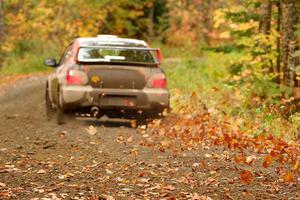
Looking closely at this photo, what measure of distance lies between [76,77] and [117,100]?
0.88 metres

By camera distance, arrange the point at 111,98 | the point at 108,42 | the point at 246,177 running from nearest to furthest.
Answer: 1. the point at 246,177
2. the point at 111,98
3. the point at 108,42

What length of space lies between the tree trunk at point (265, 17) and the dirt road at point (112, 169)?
5.37m

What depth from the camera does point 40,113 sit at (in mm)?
15703

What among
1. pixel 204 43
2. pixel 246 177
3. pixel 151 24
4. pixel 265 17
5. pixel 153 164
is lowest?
pixel 204 43

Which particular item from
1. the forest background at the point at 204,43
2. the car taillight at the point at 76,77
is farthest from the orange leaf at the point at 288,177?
the car taillight at the point at 76,77

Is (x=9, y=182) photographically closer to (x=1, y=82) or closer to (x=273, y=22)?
(x=273, y=22)

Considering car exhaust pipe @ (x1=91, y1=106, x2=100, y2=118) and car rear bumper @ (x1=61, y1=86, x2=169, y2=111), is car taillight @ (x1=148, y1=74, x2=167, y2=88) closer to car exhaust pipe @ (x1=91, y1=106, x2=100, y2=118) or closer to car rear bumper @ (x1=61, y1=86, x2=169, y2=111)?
car rear bumper @ (x1=61, y1=86, x2=169, y2=111)

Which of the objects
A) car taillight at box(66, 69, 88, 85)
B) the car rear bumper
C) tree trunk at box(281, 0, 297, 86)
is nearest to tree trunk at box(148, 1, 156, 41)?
tree trunk at box(281, 0, 297, 86)

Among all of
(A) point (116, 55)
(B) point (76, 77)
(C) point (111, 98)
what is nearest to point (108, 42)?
(A) point (116, 55)

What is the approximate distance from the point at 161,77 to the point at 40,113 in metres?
4.08

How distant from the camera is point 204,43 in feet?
124

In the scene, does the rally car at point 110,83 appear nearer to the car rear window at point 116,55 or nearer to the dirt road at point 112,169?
the car rear window at point 116,55

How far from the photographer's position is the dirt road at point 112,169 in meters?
7.47

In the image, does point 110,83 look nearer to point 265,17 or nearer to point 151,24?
point 265,17
